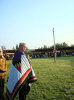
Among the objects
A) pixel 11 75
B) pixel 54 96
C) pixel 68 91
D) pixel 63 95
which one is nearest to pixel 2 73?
pixel 11 75

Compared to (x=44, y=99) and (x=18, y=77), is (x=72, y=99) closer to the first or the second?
(x=44, y=99)

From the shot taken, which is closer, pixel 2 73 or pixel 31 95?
pixel 2 73

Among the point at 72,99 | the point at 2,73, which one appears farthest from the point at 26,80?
the point at 72,99

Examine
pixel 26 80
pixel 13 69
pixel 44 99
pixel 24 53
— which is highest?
pixel 24 53

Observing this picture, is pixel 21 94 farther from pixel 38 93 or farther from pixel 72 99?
pixel 72 99

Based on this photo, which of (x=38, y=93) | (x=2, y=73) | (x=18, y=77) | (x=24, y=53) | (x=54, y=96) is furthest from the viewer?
(x=38, y=93)

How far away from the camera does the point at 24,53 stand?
3.46 meters

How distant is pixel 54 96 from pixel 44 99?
43 cm

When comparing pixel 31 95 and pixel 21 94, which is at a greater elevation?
pixel 21 94

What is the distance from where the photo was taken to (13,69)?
11.1ft

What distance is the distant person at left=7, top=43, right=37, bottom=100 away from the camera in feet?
10.6

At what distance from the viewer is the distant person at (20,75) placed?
3227 millimetres

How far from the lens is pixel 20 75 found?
3221mm

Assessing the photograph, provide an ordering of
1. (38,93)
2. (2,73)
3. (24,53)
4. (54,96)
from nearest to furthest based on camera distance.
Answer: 1. (24,53)
2. (2,73)
3. (54,96)
4. (38,93)
